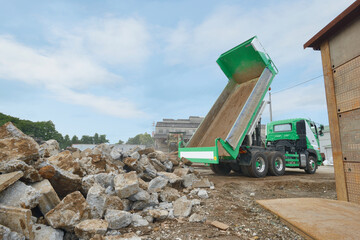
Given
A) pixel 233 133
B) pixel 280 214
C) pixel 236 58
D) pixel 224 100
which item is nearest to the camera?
pixel 280 214

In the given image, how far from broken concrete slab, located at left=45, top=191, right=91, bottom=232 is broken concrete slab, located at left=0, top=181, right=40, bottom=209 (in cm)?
24

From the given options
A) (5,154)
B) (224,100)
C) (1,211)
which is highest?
(224,100)

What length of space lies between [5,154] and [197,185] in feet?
11.4

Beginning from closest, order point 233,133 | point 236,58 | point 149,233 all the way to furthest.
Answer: point 149,233
point 233,133
point 236,58

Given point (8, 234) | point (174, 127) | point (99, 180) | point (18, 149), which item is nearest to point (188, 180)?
point (99, 180)

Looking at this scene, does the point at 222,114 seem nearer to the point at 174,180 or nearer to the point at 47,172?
the point at 174,180

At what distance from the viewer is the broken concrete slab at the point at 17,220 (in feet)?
6.86

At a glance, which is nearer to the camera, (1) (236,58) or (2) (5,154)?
(2) (5,154)

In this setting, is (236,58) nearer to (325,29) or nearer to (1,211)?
(325,29)

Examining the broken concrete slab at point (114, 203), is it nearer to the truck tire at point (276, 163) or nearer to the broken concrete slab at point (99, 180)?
the broken concrete slab at point (99, 180)

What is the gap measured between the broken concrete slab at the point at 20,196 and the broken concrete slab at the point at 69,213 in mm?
236

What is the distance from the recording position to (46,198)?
266cm

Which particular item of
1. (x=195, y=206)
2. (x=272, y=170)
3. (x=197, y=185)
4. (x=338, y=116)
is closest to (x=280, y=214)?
(x=195, y=206)

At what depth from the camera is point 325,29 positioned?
3.74 meters
